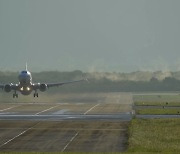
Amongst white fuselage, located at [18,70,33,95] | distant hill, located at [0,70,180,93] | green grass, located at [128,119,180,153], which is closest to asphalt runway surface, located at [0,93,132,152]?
green grass, located at [128,119,180,153]

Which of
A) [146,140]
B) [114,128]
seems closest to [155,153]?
[146,140]

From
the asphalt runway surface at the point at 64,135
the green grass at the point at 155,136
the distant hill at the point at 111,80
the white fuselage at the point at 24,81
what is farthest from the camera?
the distant hill at the point at 111,80

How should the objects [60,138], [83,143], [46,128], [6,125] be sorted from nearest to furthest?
[83,143] → [60,138] → [46,128] → [6,125]

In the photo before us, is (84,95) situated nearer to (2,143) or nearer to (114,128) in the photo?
(114,128)

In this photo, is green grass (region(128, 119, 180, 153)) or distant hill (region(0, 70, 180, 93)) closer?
green grass (region(128, 119, 180, 153))

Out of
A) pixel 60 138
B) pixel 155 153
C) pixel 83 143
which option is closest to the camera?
pixel 155 153

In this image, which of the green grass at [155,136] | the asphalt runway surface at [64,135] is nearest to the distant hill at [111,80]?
the asphalt runway surface at [64,135]

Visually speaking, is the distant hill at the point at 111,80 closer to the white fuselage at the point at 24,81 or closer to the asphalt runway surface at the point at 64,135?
the white fuselage at the point at 24,81

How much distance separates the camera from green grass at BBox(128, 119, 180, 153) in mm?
46219

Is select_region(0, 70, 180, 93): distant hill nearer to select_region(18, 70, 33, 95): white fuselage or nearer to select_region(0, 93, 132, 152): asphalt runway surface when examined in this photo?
select_region(18, 70, 33, 95): white fuselage

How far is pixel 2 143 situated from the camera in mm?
50344

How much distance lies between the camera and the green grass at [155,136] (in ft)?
152

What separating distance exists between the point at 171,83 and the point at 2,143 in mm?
127205

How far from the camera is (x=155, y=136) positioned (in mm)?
54719
